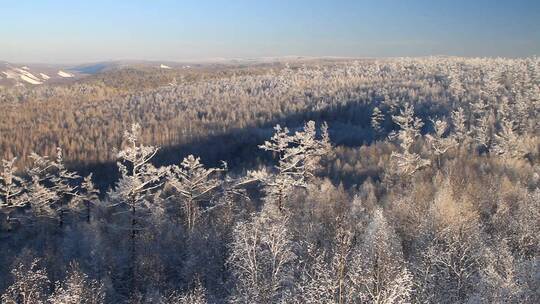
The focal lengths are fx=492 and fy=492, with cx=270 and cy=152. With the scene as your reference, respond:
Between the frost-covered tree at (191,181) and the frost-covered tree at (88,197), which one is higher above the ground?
the frost-covered tree at (191,181)

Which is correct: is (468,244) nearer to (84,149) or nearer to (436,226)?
(436,226)

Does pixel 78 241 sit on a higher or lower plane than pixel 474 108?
lower

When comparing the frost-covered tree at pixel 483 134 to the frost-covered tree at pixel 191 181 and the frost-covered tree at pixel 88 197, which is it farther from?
the frost-covered tree at pixel 88 197

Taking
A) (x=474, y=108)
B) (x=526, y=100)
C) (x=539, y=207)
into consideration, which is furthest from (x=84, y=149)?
(x=539, y=207)

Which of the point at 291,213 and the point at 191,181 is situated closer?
the point at 291,213

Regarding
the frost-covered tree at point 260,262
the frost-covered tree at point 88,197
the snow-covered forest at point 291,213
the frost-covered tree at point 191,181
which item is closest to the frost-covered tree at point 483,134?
the snow-covered forest at point 291,213

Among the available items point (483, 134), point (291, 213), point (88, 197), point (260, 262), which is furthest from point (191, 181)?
point (483, 134)

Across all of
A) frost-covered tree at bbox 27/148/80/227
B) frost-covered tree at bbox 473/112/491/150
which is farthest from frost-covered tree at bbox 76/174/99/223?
frost-covered tree at bbox 473/112/491/150

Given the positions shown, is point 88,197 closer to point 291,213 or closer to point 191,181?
point 191,181
